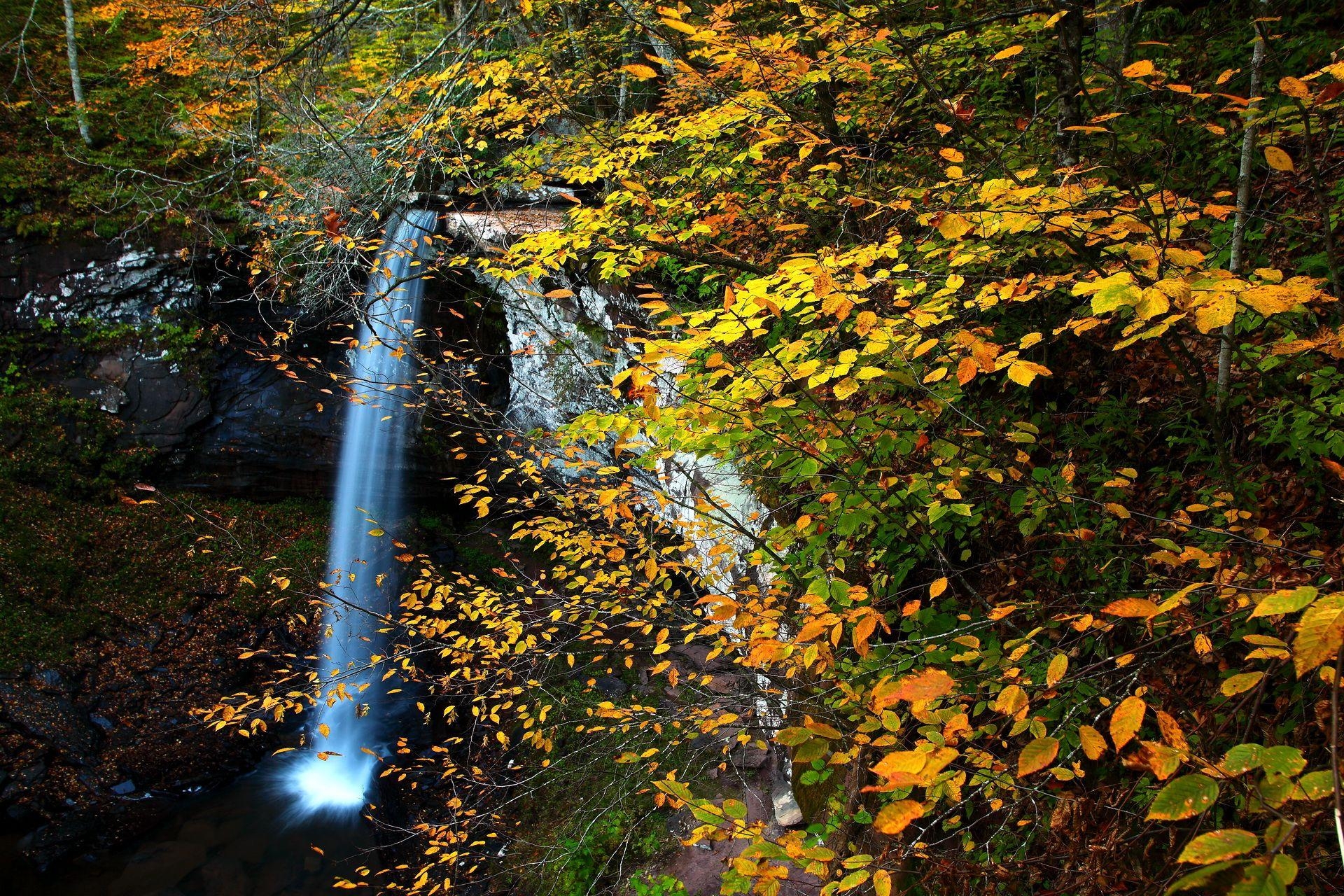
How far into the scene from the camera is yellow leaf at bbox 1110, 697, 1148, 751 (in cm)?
107

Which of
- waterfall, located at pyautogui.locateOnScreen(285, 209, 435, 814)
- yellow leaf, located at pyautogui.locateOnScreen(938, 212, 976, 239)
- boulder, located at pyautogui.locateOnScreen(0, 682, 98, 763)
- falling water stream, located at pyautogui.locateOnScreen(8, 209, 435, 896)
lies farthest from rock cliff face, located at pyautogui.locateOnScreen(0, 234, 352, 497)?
yellow leaf, located at pyautogui.locateOnScreen(938, 212, 976, 239)

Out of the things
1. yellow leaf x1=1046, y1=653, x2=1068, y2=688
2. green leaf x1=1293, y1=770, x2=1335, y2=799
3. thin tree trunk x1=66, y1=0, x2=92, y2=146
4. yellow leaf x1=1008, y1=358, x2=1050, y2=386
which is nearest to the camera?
green leaf x1=1293, y1=770, x2=1335, y2=799

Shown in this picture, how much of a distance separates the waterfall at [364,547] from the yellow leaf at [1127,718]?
20.1 feet

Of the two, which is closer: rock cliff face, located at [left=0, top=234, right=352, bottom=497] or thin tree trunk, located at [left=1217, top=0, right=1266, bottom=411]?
thin tree trunk, located at [left=1217, top=0, right=1266, bottom=411]

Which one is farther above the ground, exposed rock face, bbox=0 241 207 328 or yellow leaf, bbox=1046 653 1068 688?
exposed rock face, bbox=0 241 207 328

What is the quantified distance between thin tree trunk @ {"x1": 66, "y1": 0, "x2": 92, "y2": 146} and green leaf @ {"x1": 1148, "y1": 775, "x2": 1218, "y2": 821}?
1330 centimetres

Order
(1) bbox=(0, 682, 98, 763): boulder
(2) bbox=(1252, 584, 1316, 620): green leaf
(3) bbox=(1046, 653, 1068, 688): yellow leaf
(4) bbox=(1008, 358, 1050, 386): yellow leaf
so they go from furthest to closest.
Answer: (1) bbox=(0, 682, 98, 763): boulder, (4) bbox=(1008, 358, 1050, 386): yellow leaf, (3) bbox=(1046, 653, 1068, 688): yellow leaf, (2) bbox=(1252, 584, 1316, 620): green leaf

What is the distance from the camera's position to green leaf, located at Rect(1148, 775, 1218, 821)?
83 centimetres

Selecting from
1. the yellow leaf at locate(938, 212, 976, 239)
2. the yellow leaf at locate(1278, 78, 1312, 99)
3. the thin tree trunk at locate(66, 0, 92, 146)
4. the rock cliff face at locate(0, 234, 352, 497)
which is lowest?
the rock cliff face at locate(0, 234, 352, 497)

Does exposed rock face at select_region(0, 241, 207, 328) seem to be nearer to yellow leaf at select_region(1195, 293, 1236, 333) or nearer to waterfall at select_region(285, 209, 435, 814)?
waterfall at select_region(285, 209, 435, 814)

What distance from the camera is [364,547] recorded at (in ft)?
29.6

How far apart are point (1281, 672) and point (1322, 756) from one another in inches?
11.1

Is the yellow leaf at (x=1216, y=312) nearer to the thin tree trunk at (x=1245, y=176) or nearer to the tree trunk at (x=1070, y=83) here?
the thin tree trunk at (x=1245, y=176)

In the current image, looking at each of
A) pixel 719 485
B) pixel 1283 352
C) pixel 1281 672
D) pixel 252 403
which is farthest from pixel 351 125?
pixel 1281 672
